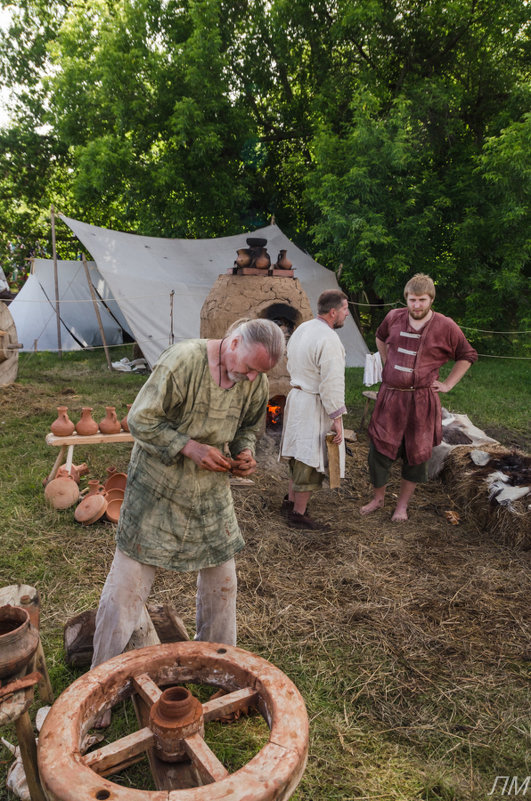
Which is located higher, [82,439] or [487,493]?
[82,439]

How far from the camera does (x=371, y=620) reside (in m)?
3.09

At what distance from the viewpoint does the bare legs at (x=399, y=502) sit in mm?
4453

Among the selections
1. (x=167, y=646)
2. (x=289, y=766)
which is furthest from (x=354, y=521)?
(x=289, y=766)

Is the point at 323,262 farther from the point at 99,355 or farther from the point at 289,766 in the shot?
the point at 289,766

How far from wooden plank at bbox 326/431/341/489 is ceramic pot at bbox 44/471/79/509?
2.04 m

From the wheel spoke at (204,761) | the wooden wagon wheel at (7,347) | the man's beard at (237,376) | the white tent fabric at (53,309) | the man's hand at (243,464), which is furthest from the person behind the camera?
the white tent fabric at (53,309)

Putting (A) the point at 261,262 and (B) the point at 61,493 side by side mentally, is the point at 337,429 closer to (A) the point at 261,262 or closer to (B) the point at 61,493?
(B) the point at 61,493

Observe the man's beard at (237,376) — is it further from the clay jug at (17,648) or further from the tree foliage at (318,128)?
the tree foliage at (318,128)

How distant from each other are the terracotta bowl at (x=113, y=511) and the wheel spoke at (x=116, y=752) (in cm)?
266

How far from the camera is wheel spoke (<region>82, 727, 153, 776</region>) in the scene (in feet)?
4.68

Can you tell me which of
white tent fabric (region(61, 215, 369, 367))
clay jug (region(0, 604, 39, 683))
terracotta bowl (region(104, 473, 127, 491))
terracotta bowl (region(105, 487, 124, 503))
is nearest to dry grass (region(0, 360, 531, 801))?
terracotta bowl (region(105, 487, 124, 503))

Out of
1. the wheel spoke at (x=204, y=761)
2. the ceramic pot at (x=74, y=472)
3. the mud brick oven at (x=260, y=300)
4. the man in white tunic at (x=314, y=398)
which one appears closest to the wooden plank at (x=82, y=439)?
the ceramic pot at (x=74, y=472)

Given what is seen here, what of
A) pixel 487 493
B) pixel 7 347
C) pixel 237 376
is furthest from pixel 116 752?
pixel 7 347

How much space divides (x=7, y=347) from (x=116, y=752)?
285 inches
